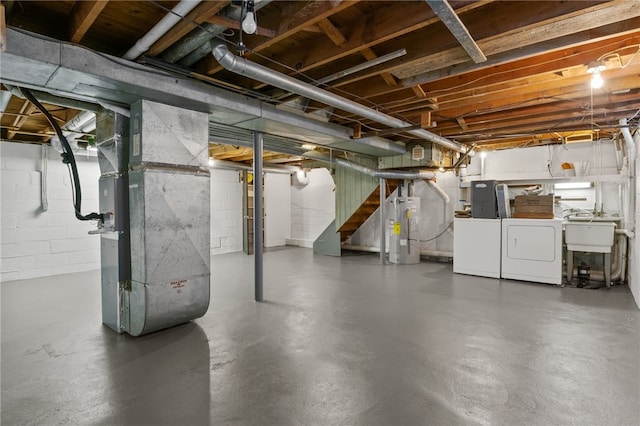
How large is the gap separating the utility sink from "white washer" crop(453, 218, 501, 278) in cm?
82

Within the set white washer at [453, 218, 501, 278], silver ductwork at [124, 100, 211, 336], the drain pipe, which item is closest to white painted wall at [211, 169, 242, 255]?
silver ductwork at [124, 100, 211, 336]

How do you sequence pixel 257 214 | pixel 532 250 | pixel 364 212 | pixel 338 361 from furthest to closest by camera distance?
pixel 364 212
pixel 532 250
pixel 257 214
pixel 338 361

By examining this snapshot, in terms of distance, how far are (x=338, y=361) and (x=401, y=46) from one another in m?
2.29

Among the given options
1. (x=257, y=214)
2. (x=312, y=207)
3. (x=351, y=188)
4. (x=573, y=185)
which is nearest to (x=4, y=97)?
(x=257, y=214)

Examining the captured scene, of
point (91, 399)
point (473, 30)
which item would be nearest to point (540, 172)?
point (473, 30)

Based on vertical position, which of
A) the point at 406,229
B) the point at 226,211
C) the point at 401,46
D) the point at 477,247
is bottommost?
the point at 477,247

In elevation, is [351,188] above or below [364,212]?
above

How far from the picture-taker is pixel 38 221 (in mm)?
4941

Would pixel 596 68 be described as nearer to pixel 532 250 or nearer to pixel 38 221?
pixel 532 250

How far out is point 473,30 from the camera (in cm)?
212

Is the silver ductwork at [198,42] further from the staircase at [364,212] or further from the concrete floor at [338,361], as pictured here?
the staircase at [364,212]

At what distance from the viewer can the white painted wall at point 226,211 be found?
284 inches

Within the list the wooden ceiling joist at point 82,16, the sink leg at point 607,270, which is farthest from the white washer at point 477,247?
the wooden ceiling joist at point 82,16

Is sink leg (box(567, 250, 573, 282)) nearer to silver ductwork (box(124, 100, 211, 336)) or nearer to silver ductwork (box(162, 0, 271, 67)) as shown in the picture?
silver ductwork (box(124, 100, 211, 336))
